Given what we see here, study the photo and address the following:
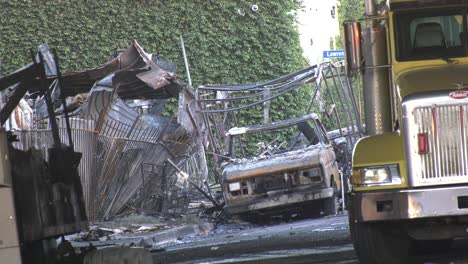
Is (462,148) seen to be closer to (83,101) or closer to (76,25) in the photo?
(83,101)

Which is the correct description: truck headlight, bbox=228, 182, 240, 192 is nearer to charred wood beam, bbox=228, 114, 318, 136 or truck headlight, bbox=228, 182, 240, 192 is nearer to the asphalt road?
the asphalt road

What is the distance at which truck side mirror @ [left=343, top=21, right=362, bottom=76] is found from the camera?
9992mm

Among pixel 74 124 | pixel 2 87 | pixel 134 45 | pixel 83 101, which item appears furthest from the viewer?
pixel 83 101

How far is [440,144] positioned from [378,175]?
0.65 metres

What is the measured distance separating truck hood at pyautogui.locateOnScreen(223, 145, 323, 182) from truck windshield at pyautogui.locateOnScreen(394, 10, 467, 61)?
7034 millimetres

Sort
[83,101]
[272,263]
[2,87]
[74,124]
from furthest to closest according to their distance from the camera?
[83,101], [74,124], [272,263], [2,87]

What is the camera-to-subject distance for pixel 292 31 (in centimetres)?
3172

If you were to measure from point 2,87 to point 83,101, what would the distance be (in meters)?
12.0

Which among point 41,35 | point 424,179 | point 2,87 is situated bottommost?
point 424,179

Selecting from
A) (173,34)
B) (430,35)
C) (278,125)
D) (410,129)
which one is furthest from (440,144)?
(173,34)

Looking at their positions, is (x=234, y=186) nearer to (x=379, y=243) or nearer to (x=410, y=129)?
(x=379, y=243)

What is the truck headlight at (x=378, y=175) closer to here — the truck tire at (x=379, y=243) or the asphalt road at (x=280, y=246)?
the truck tire at (x=379, y=243)

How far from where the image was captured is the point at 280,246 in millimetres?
14133

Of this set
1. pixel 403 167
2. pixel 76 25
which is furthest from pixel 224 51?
pixel 403 167
